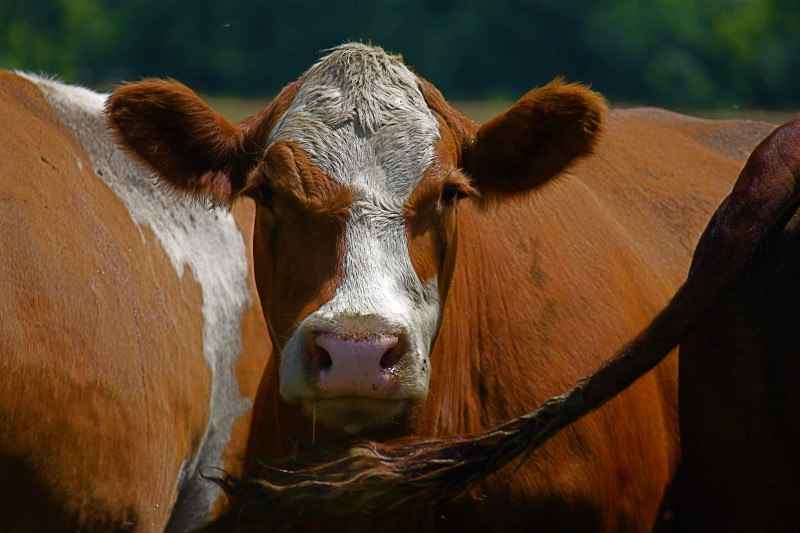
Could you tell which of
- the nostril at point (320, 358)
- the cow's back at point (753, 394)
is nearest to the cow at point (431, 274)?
the nostril at point (320, 358)

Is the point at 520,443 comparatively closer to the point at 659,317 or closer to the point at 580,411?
the point at 580,411

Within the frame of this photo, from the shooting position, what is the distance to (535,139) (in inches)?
152

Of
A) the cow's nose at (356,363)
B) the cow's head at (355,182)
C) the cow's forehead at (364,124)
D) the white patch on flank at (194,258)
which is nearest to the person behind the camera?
the cow's nose at (356,363)

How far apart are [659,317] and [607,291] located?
0.97 meters

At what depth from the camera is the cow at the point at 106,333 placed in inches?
141

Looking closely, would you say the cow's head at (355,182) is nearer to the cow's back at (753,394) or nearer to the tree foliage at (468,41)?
the cow's back at (753,394)

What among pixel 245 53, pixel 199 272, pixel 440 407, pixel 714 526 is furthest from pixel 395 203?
pixel 245 53

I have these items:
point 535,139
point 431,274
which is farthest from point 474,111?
point 431,274

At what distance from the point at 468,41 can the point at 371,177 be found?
204 feet

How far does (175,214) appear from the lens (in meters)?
5.09

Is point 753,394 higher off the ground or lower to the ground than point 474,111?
higher

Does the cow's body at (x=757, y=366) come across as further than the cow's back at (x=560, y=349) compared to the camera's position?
No

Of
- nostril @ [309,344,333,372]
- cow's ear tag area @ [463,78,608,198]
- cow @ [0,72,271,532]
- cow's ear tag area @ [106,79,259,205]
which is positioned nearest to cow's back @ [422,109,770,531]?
cow's ear tag area @ [463,78,608,198]

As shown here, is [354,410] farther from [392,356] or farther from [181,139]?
A: [181,139]
